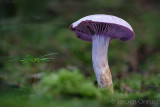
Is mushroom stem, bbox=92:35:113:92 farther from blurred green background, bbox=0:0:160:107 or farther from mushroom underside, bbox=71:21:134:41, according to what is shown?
blurred green background, bbox=0:0:160:107

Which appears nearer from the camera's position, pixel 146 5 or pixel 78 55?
pixel 78 55

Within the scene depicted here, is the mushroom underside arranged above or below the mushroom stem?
above

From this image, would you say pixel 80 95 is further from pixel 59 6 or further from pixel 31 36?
pixel 59 6

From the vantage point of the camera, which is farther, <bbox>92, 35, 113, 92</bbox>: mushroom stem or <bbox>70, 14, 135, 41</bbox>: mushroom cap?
<bbox>92, 35, 113, 92</bbox>: mushroom stem

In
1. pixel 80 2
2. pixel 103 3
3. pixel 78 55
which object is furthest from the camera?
pixel 80 2

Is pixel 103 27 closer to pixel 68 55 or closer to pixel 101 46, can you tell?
pixel 101 46

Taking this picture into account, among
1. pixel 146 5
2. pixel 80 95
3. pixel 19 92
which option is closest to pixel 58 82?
pixel 80 95

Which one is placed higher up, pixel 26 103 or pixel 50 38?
pixel 50 38

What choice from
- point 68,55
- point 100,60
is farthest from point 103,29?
point 68,55

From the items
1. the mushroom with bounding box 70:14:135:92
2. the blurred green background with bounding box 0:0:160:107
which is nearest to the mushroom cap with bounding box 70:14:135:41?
the mushroom with bounding box 70:14:135:92
